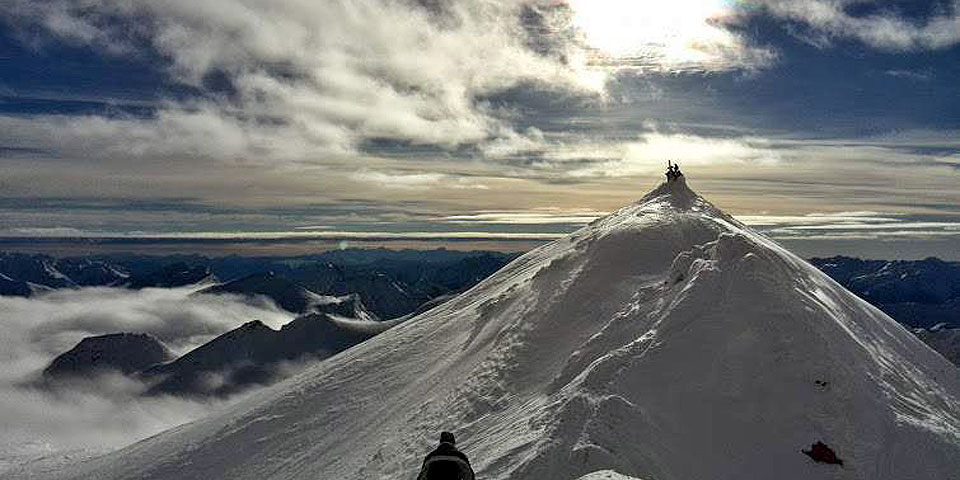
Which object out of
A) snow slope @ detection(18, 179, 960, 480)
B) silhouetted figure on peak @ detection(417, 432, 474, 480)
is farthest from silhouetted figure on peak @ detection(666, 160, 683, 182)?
silhouetted figure on peak @ detection(417, 432, 474, 480)

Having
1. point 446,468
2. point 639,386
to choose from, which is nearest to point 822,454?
point 639,386

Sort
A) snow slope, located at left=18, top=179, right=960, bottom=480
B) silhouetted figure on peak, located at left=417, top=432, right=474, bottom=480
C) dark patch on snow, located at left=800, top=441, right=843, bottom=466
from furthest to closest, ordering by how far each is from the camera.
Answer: snow slope, located at left=18, top=179, right=960, bottom=480 → dark patch on snow, located at left=800, top=441, right=843, bottom=466 → silhouetted figure on peak, located at left=417, top=432, right=474, bottom=480

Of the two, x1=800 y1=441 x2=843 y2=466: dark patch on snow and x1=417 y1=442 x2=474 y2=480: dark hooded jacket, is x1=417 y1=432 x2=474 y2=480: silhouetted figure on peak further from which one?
x1=800 y1=441 x2=843 y2=466: dark patch on snow

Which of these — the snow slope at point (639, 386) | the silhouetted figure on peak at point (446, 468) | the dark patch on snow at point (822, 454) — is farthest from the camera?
the snow slope at point (639, 386)

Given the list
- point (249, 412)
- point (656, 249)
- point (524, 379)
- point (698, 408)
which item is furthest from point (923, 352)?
point (249, 412)

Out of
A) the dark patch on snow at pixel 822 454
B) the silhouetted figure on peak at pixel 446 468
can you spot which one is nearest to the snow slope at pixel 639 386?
the dark patch on snow at pixel 822 454

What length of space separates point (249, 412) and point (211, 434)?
122 inches

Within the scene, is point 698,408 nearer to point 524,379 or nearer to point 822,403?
point 822,403

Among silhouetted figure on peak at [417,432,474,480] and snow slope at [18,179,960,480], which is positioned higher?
silhouetted figure on peak at [417,432,474,480]

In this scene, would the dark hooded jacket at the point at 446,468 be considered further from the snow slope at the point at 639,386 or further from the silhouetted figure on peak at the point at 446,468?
the snow slope at the point at 639,386

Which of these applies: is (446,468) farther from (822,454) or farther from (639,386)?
(822,454)

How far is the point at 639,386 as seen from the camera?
26.3 meters

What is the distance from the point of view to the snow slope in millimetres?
23828

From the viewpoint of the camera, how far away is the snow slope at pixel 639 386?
23828mm
